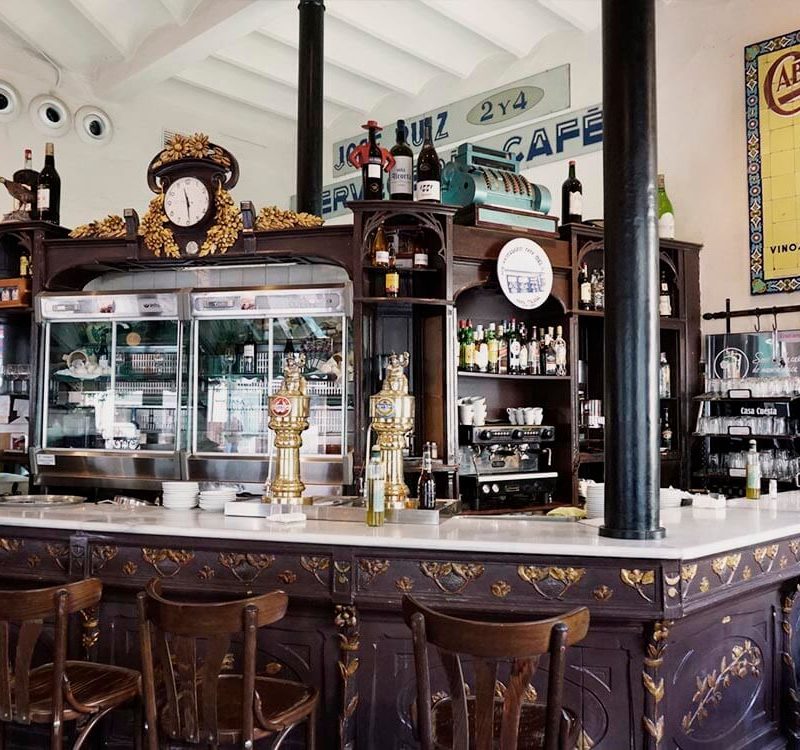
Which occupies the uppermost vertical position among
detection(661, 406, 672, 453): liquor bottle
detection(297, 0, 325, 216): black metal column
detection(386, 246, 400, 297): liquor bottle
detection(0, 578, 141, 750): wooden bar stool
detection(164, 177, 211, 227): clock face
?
detection(297, 0, 325, 216): black metal column

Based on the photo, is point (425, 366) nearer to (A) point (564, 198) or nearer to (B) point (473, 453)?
(B) point (473, 453)

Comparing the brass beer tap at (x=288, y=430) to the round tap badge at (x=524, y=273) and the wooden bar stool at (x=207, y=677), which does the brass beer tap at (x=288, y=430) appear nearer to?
the wooden bar stool at (x=207, y=677)

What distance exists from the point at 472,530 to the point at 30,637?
1383 mm

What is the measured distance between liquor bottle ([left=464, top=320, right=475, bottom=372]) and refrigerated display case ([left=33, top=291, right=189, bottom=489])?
69.2 inches

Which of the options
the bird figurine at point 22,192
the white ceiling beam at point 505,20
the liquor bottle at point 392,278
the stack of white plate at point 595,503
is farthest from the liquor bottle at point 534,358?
the bird figurine at point 22,192

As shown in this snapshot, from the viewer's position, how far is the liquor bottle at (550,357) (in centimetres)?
532

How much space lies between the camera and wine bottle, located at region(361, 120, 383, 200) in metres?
4.74

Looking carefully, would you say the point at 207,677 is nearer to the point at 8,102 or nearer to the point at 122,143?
the point at 8,102

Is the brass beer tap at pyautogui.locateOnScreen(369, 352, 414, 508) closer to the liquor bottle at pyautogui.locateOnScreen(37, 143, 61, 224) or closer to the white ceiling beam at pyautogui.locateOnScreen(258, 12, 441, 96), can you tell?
the liquor bottle at pyautogui.locateOnScreen(37, 143, 61, 224)

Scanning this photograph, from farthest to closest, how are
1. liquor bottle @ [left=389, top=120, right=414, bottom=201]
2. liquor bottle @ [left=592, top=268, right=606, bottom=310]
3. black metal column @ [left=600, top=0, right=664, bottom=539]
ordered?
liquor bottle @ [left=592, top=268, right=606, bottom=310]
liquor bottle @ [left=389, top=120, right=414, bottom=201]
black metal column @ [left=600, top=0, right=664, bottom=539]

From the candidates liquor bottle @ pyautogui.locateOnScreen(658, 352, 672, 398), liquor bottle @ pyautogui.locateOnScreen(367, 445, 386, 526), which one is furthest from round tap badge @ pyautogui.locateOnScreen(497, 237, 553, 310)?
liquor bottle @ pyautogui.locateOnScreen(367, 445, 386, 526)

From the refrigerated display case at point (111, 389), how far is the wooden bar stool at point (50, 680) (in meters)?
2.58

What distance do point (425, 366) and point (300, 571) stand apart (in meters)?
2.51

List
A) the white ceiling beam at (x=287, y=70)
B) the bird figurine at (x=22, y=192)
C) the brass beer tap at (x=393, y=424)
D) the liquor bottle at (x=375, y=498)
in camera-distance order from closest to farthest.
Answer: the liquor bottle at (x=375, y=498)
the brass beer tap at (x=393, y=424)
the bird figurine at (x=22, y=192)
the white ceiling beam at (x=287, y=70)
